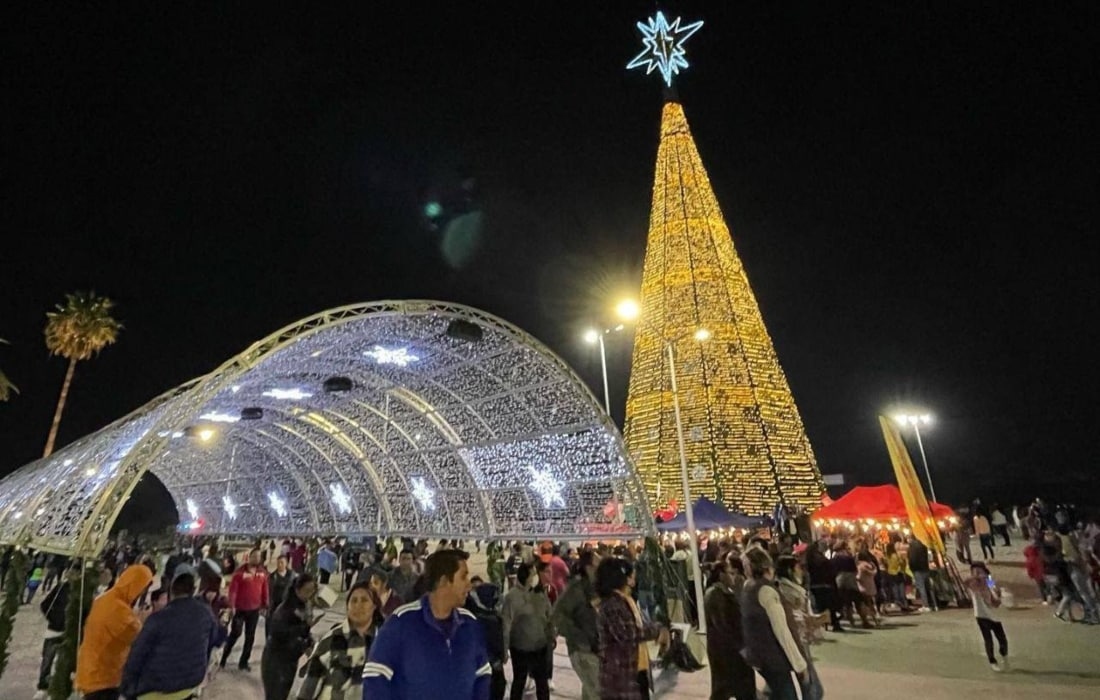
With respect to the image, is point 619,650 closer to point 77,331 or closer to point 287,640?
point 287,640

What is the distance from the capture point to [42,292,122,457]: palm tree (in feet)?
119

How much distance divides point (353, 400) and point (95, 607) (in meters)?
19.0

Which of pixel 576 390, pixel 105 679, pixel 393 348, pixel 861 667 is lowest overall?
pixel 861 667

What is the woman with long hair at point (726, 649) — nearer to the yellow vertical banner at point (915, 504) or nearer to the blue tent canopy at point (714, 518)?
the yellow vertical banner at point (915, 504)

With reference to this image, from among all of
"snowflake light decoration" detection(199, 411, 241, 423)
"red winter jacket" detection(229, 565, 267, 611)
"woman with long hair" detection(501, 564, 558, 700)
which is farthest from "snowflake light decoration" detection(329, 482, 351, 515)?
"woman with long hair" detection(501, 564, 558, 700)

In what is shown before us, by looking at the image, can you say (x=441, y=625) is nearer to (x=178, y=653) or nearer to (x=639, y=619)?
(x=639, y=619)

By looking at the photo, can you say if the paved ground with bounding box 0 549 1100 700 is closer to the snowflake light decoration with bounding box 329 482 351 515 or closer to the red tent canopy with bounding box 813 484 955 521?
the red tent canopy with bounding box 813 484 955 521

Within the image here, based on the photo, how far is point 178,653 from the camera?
4441mm

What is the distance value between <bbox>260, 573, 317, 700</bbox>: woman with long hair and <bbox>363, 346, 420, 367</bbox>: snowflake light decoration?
463 inches

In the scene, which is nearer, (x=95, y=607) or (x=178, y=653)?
(x=178, y=653)

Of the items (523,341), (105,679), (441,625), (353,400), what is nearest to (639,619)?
(441,625)

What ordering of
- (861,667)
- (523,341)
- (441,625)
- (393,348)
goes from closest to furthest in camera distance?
(441,625)
(861,667)
(523,341)
(393,348)

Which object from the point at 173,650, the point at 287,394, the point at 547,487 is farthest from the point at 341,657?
the point at 287,394

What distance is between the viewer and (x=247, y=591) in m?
9.97
